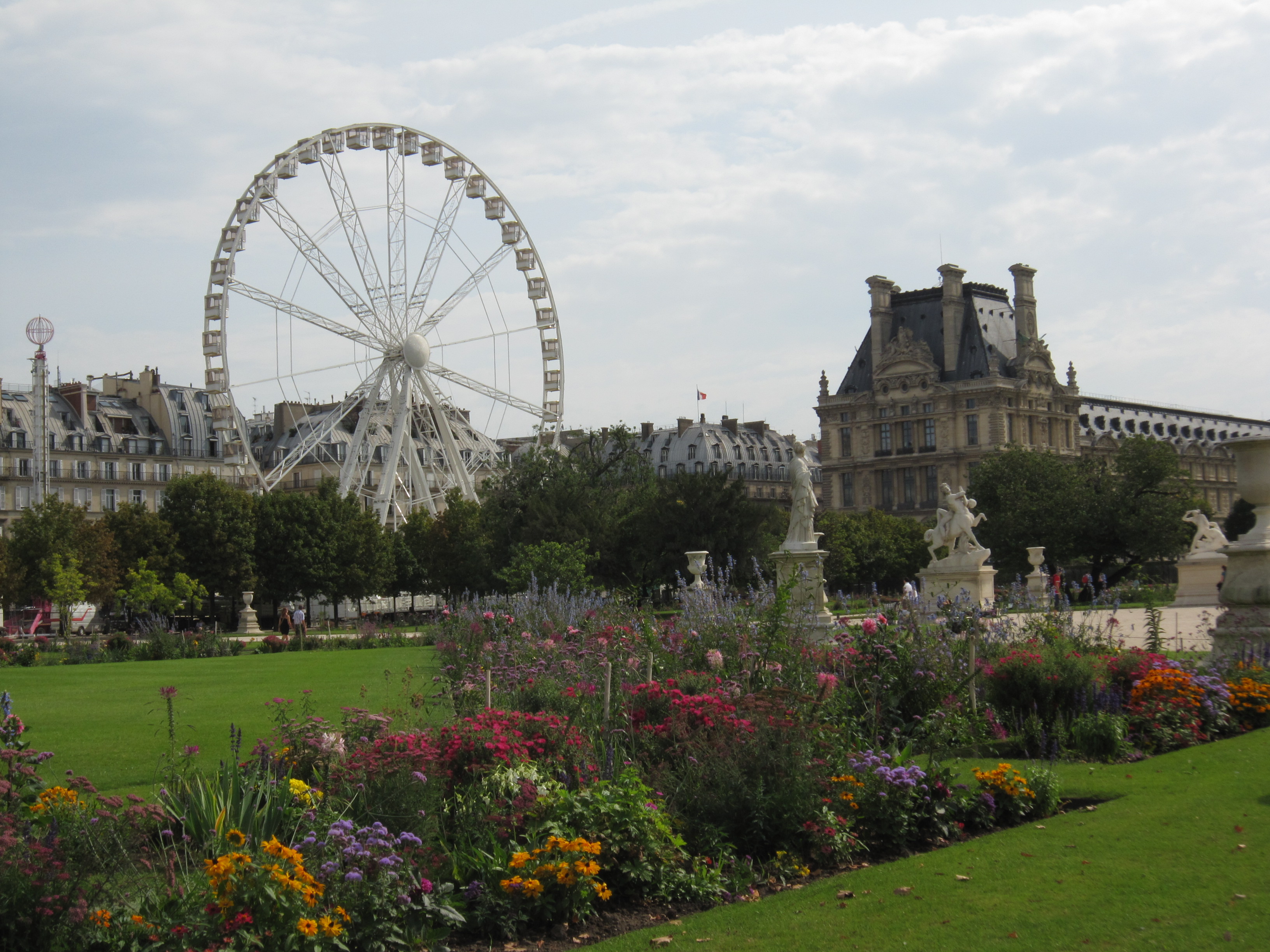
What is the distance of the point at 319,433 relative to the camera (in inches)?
1501

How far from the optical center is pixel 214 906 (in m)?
5.12

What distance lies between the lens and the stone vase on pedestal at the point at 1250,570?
12430mm

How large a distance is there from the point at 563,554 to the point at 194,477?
20957 millimetres

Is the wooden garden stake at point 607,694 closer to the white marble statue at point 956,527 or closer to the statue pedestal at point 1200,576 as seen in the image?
the white marble statue at point 956,527

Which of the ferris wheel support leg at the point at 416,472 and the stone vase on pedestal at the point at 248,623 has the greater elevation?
the ferris wheel support leg at the point at 416,472

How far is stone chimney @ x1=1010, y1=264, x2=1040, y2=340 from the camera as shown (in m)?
92.2

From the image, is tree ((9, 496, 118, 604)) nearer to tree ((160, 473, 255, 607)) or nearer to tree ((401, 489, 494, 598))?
tree ((160, 473, 255, 607))

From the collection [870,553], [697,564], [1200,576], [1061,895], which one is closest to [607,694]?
[1061,895]

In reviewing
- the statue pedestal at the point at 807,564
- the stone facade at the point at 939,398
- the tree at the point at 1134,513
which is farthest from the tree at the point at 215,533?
the stone facade at the point at 939,398

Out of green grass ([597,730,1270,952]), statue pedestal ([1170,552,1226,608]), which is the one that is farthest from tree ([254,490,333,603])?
green grass ([597,730,1270,952])

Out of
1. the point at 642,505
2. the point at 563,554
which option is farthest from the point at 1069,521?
the point at 563,554

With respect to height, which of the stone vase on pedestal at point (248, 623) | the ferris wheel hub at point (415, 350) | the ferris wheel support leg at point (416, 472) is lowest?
the stone vase on pedestal at point (248, 623)

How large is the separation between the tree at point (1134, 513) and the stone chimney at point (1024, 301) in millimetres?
39090

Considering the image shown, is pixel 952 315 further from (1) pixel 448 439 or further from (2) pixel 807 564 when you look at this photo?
(2) pixel 807 564
